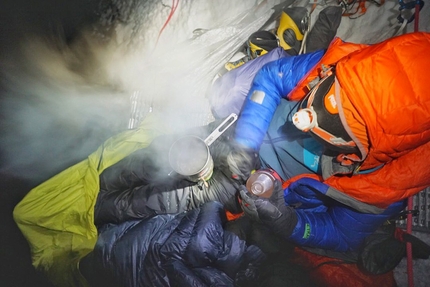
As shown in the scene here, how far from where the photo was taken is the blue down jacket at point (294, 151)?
5.02 ft

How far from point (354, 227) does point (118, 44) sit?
6.62 feet

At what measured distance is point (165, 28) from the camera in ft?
6.98

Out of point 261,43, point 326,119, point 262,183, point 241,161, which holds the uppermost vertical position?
point 261,43

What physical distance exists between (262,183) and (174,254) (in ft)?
2.02

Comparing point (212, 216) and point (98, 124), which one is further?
point (98, 124)

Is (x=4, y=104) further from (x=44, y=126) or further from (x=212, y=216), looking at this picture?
(x=212, y=216)

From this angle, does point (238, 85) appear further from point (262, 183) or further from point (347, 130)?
point (347, 130)

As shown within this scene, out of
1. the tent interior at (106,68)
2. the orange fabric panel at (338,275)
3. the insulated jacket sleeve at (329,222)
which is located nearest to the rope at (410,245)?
the tent interior at (106,68)

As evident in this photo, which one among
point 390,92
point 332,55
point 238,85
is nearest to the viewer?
point 390,92

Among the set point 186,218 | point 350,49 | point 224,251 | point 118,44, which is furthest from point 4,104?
point 350,49

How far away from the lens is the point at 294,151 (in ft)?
5.12

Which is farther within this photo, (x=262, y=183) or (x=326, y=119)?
(x=262, y=183)

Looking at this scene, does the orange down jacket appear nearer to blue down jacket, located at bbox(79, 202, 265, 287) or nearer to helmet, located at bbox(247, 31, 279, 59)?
blue down jacket, located at bbox(79, 202, 265, 287)

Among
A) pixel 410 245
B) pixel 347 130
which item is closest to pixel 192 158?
pixel 347 130
